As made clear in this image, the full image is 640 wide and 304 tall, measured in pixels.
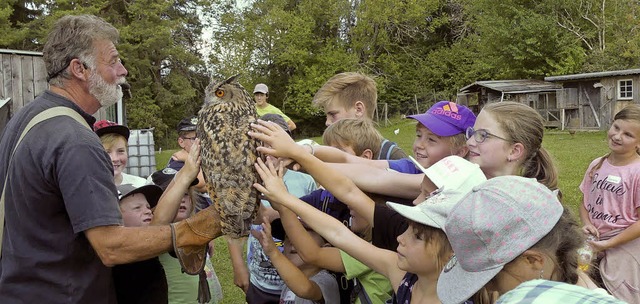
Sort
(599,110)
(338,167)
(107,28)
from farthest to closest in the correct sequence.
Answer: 1. (599,110)
2. (338,167)
3. (107,28)

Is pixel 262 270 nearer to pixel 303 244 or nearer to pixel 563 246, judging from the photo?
pixel 303 244

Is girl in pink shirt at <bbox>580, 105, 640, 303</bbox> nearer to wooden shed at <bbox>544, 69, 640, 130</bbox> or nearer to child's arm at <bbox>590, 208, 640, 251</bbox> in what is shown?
child's arm at <bbox>590, 208, 640, 251</bbox>

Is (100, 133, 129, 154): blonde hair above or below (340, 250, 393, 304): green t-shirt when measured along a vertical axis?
above

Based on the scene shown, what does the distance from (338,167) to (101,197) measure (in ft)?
4.08

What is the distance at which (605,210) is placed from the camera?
4.45 metres

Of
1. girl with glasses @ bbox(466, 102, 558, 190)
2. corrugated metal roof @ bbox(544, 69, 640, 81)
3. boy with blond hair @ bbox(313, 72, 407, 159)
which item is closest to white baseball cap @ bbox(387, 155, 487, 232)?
girl with glasses @ bbox(466, 102, 558, 190)

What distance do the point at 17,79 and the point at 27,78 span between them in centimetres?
13

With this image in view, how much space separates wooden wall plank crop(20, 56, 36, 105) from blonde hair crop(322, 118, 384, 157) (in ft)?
18.4

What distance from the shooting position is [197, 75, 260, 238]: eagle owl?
2.52 meters

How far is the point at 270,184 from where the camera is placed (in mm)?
2564

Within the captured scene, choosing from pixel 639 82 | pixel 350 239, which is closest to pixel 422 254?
pixel 350 239

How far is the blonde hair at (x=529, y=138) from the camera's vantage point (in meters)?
3.02

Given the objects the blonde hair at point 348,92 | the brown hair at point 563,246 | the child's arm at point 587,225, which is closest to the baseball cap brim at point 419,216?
the brown hair at point 563,246

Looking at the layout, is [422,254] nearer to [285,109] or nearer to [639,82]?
[639,82]
